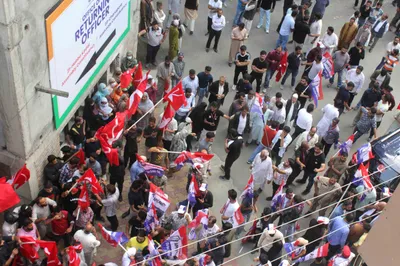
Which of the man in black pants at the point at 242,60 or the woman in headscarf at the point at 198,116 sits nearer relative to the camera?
the woman in headscarf at the point at 198,116

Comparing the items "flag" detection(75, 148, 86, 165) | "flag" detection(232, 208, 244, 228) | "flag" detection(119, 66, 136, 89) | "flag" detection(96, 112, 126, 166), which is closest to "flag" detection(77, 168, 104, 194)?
"flag" detection(75, 148, 86, 165)

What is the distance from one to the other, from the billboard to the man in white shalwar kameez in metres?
4.00

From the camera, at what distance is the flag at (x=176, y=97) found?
42.2 feet

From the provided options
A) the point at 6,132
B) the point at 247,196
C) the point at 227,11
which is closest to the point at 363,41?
the point at 227,11

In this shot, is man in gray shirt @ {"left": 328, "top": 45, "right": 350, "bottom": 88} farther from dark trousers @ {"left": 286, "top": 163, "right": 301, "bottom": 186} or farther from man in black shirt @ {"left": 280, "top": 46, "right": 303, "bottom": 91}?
dark trousers @ {"left": 286, "top": 163, "right": 301, "bottom": 186}

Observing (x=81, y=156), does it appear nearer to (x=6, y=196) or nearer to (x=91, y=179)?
(x=91, y=179)

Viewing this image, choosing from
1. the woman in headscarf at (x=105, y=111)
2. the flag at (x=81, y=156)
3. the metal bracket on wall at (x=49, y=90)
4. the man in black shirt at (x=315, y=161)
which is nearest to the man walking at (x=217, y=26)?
the woman in headscarf at (x=105, y=111)

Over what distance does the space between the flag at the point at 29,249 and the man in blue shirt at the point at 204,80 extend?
6.29 meters

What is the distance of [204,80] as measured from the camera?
48.2 ft

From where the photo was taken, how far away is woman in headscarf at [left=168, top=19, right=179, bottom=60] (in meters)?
15.7

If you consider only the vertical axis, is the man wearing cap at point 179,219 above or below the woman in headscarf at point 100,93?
below

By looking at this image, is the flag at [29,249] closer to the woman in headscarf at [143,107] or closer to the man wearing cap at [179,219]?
the man wearing cap at [179,219]

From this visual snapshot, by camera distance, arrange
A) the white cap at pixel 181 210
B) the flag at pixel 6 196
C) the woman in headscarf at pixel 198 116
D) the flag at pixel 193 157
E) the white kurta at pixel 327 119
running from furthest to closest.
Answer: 1. the white kurta at pixel 327 119
2. the woman in headscarf at pixel 198 116
3. the flag at pixel 193 157
4. the white cap at pixel 181 210
5. the flag at pixel 6 196

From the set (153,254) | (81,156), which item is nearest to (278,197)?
(153,254)
